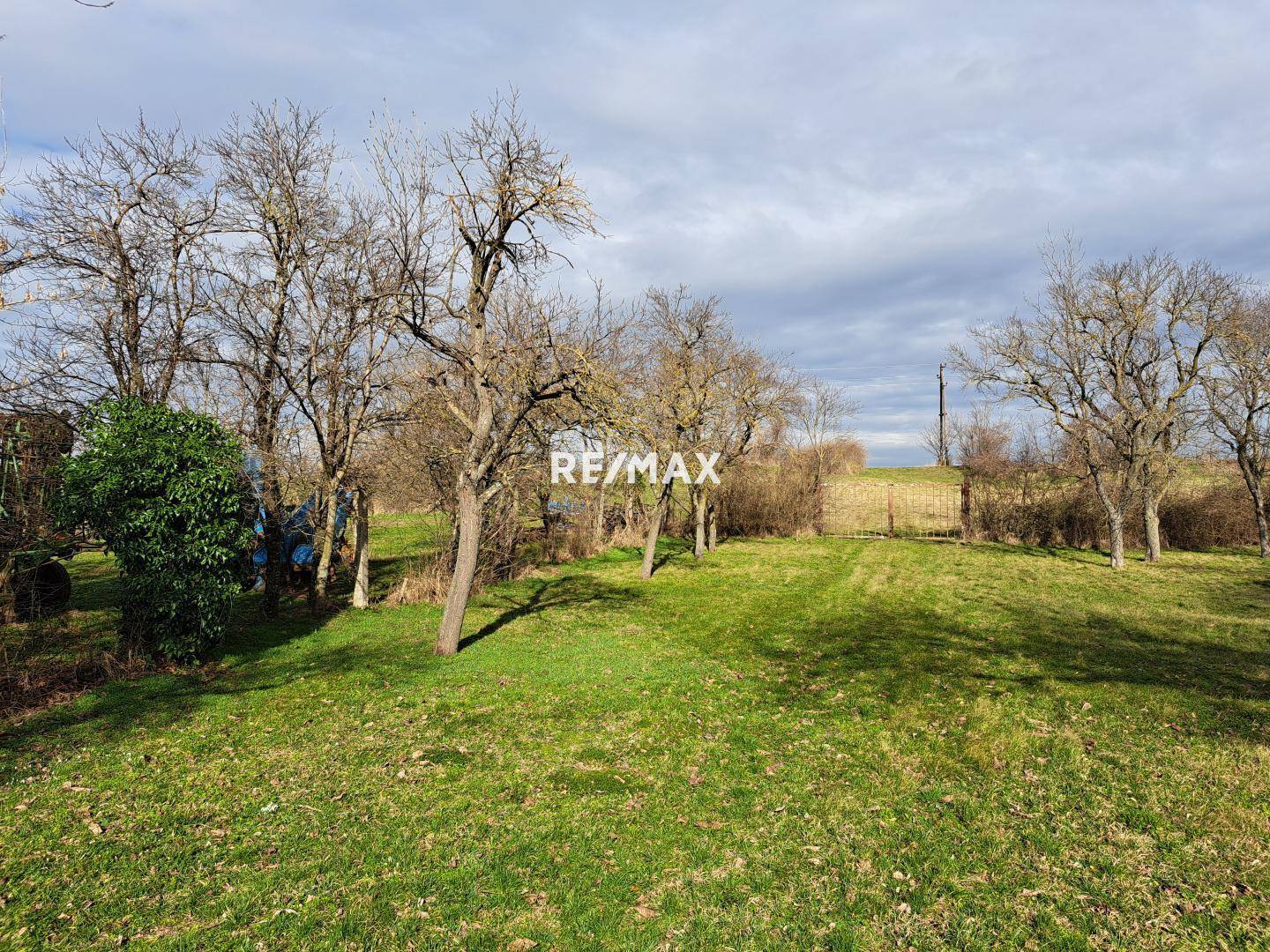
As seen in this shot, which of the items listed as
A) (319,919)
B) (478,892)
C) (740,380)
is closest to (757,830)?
(478,892)

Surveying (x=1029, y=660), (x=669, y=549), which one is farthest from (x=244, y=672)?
(x=669, y=549)

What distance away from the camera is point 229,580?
27.5ft

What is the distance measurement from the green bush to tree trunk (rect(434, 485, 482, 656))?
9.36ft

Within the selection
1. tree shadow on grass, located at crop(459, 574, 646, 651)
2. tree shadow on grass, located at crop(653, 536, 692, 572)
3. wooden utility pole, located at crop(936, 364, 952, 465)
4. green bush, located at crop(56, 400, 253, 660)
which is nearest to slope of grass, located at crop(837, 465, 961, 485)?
wooden utility pole, located at crop(936, 364, 952, 465)

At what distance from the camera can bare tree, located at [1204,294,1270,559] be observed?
16.6 m

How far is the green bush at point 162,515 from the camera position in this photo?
7.67m

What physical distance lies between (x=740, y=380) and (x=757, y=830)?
1370cm

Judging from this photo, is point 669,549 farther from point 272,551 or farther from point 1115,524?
point 272,551

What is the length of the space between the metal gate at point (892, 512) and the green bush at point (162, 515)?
68.3 ft

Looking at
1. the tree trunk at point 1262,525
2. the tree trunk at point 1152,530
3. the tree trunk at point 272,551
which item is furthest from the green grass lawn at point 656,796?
the tree trunk at point 1262,525

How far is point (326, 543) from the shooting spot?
38.1 feet

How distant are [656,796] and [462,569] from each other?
16.1 feet

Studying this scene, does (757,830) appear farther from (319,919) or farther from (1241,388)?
(1241,388)

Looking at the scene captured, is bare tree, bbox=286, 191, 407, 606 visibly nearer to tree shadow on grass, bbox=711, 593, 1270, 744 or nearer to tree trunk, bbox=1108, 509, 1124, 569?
tree shadow on grass, bbox=711, 593, 1270, 744
